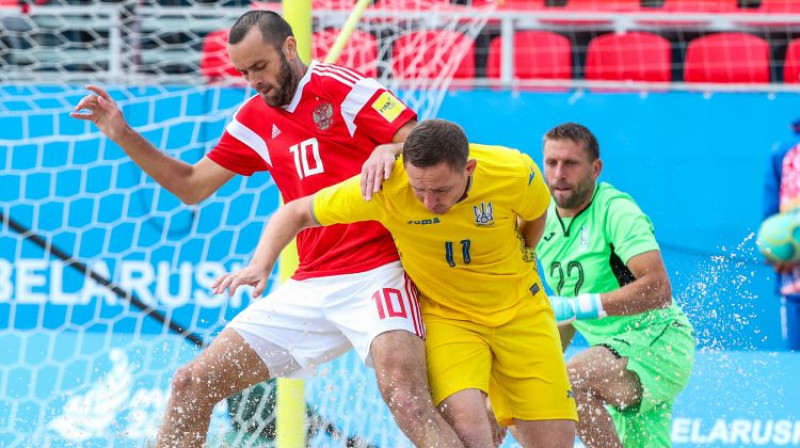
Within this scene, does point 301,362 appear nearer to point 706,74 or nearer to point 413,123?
point 413,123

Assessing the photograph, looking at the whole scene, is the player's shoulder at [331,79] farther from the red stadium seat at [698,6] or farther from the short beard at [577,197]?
the red stadium seat at [698,6]

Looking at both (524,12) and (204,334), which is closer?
(204,334)

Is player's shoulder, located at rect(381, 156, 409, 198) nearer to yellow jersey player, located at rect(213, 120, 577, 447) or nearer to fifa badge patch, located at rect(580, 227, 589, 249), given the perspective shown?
yellow jersey player, located at rect(213, 120, 577, 447)

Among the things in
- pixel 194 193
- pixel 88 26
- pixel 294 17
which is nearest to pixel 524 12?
pixel 88 26

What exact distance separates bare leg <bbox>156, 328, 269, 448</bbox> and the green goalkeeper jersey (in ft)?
5.13

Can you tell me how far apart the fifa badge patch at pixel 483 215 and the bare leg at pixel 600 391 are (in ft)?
3.69

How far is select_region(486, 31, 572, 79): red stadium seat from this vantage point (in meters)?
8.70

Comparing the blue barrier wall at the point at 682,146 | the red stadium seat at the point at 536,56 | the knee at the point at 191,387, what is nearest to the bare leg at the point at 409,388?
the knee at the point at 191,387

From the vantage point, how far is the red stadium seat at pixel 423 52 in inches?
314

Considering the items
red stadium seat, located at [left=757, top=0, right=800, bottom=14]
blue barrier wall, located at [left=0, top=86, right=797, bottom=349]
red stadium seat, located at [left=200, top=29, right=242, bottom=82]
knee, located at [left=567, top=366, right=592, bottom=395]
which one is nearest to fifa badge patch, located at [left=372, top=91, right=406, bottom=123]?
knee, located at [left=567, top=366, right=592, bottom=395]

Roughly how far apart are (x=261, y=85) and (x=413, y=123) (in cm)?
56

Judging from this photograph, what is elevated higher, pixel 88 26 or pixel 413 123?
pixel 413 123

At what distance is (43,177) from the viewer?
7.51 metres

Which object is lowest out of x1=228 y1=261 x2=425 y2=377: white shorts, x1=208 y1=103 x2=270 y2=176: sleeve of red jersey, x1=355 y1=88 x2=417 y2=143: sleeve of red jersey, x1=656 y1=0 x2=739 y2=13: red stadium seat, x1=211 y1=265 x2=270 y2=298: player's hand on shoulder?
x1=228 y1=261 x2=425 y2=377: white shorts
